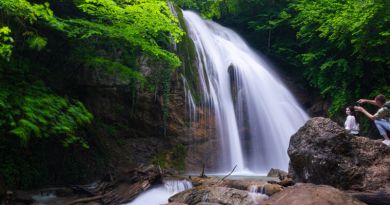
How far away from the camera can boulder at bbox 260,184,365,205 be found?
5051 mm

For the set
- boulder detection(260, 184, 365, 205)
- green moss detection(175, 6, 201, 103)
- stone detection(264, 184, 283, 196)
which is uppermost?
green moss detection(175, 6, 201, 103)

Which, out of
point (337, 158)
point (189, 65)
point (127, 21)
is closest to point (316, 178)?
point (337, 158)

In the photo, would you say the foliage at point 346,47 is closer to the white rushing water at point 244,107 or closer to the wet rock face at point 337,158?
the white rushing water at point 244,107

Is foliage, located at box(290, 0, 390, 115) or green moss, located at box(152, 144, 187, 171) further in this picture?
foliage, located at box(290, 0, 390, 115)

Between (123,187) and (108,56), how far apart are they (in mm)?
4416

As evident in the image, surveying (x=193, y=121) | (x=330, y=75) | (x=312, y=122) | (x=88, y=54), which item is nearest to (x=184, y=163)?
(x=193, y=121)

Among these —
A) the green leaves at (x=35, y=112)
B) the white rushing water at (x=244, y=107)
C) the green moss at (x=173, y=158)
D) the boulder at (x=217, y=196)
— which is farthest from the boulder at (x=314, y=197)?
the white rushing water at (x=244, y=107)

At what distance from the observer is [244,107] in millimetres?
14930

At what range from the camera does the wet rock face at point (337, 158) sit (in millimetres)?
6418

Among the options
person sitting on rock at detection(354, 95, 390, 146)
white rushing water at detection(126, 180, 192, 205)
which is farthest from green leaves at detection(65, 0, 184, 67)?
person sitting on rock at detection(354, 95, 390, 146)

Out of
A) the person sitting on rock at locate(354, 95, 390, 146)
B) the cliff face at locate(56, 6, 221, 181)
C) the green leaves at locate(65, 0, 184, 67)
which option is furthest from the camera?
the cliff face at locate(56, 6, 221, 181)

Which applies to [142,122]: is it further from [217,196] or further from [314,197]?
[314,197]

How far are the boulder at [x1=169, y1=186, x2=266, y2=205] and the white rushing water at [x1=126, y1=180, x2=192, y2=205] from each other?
67cm

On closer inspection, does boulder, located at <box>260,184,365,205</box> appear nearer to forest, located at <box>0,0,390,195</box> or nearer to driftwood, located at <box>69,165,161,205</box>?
driftwood, located at <box>69,165,161,205</box>
